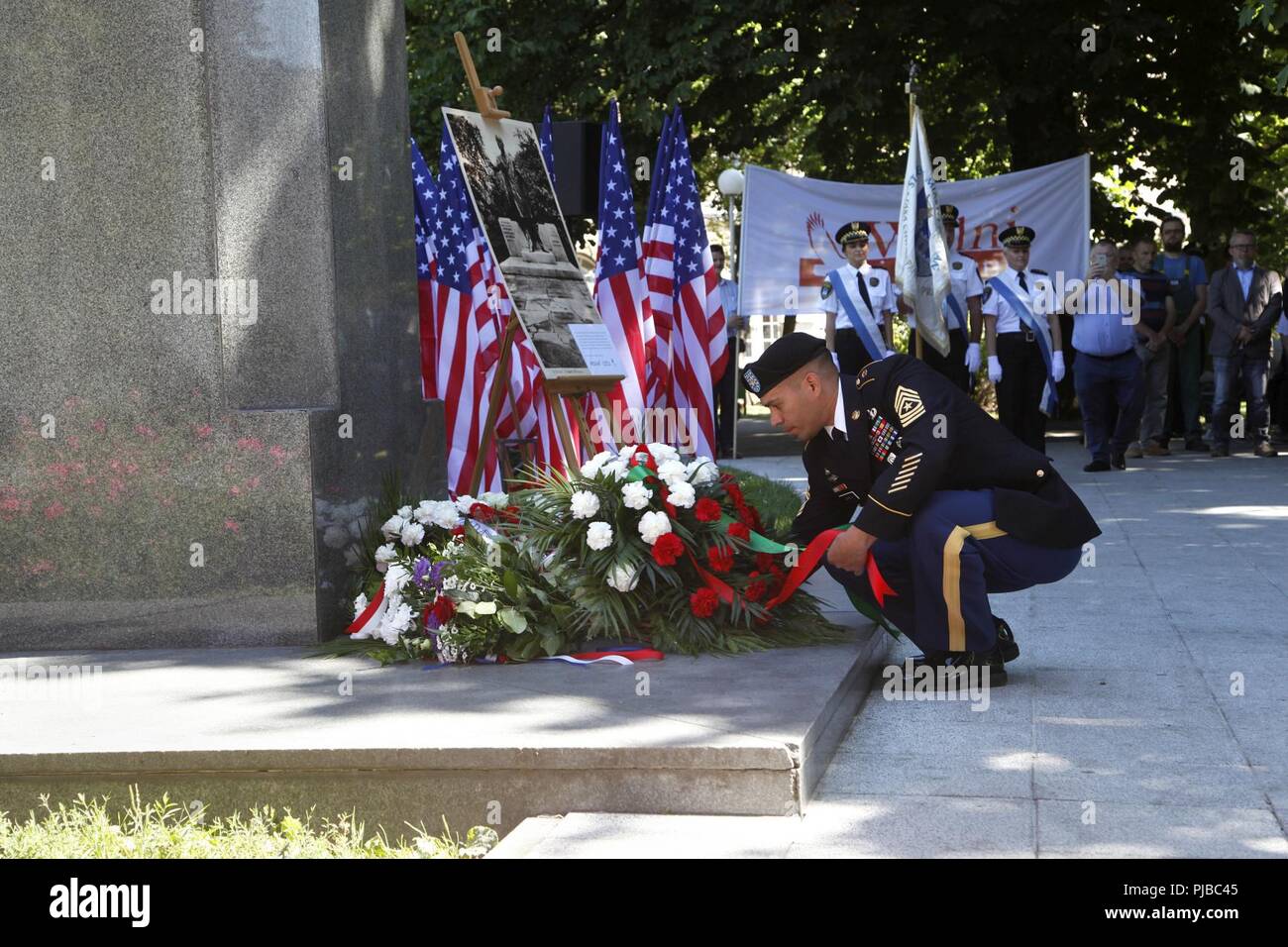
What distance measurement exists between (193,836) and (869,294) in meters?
10.7

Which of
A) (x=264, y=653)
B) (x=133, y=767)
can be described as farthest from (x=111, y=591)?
(x=133, y=767)

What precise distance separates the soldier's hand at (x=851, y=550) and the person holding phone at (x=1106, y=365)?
915 centimetres

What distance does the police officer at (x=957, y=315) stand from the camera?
1422 centimetres

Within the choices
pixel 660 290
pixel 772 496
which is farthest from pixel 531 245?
pixel 660 290

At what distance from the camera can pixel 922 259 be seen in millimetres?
14133

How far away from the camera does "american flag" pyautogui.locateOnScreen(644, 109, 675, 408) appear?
11945mm

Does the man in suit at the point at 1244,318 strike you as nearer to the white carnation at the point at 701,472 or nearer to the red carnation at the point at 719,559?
the white carnation at the point at 701,472

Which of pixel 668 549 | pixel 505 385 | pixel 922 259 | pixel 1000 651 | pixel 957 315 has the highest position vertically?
pixel 922 259

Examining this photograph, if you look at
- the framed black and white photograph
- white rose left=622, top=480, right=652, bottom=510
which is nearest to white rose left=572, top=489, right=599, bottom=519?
white rose left=622, top=480, right=652, bottom=510

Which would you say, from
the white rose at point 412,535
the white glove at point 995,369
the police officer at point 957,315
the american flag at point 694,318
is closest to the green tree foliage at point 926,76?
the police officer at point 957,315

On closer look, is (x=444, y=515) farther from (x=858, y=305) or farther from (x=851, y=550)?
(x=858, y=305)

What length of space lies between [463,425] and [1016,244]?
657cm

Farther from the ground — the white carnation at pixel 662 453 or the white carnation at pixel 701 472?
the white carnation at pixel 662 453
